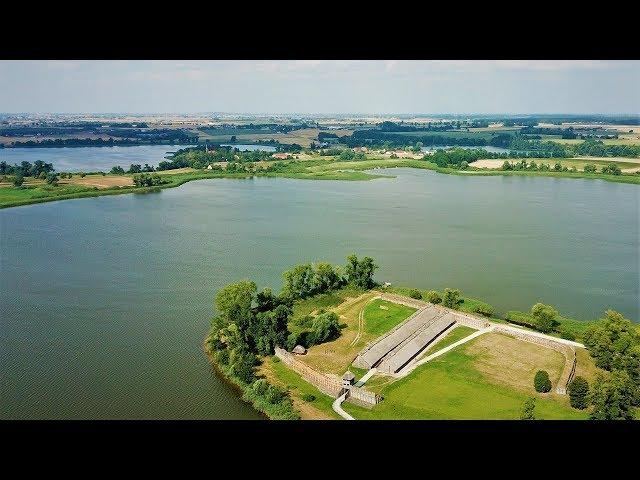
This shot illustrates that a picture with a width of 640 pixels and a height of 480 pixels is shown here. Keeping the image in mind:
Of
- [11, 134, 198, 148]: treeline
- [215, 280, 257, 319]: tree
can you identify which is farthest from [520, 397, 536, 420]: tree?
[11, 134, 198, 148]: treeline

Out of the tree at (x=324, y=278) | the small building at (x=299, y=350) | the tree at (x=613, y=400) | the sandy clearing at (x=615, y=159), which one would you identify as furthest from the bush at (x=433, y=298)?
the sandy clearing at (x=615, y=159)

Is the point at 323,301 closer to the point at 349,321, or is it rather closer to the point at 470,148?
the point at 349,321

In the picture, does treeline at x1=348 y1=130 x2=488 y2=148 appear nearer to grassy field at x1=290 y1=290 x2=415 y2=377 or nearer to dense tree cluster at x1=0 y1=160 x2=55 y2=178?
dense tree cluster at x1=0 y1=160 x2=55 y2=178

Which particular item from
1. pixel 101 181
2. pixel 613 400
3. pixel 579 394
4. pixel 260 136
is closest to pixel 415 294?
pixel 579 394

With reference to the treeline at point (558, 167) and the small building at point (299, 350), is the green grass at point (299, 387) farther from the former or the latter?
the treeline at point (558, 167)
